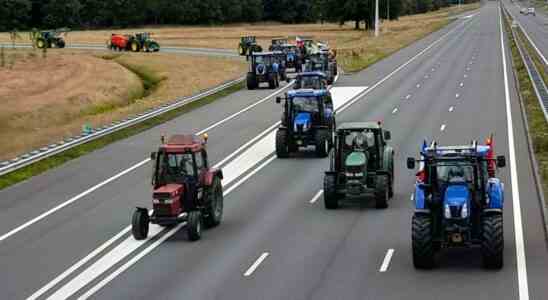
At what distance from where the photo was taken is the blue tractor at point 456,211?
20219 mm

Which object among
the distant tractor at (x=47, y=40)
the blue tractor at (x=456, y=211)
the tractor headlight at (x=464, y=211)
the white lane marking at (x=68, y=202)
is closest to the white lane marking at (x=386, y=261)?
the blue tractor at (x=456, y=211)

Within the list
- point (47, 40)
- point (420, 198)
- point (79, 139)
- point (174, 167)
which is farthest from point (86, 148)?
point (47, 40)

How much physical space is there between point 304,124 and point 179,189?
13.2m

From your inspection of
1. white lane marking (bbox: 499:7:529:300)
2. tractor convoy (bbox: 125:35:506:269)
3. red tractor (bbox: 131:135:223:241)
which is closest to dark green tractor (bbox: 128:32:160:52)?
white lane marking (bbox: 499:7:529:300)

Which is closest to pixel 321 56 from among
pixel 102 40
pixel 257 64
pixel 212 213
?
pixel 257 64

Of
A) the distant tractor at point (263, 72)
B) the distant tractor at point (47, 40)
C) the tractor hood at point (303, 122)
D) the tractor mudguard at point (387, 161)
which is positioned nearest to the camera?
the tractor mudguard at point (387, 161)

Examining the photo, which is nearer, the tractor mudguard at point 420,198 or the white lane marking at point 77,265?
the white lane marking at point 77,265

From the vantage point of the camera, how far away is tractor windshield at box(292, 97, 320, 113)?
121 feet

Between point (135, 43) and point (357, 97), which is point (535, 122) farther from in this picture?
point (135, 43)

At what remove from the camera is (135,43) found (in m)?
104

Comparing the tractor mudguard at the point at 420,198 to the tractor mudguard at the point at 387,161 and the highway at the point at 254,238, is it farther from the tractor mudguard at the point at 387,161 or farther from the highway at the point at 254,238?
the tractor mudguard at the point at 387,161

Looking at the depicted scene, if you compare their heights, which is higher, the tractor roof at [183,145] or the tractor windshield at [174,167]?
the tractor roof at [183,145]

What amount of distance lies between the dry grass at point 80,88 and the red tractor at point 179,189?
16.9 meters

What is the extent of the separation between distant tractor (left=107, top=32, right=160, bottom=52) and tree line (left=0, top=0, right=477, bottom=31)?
56733 millimetres
